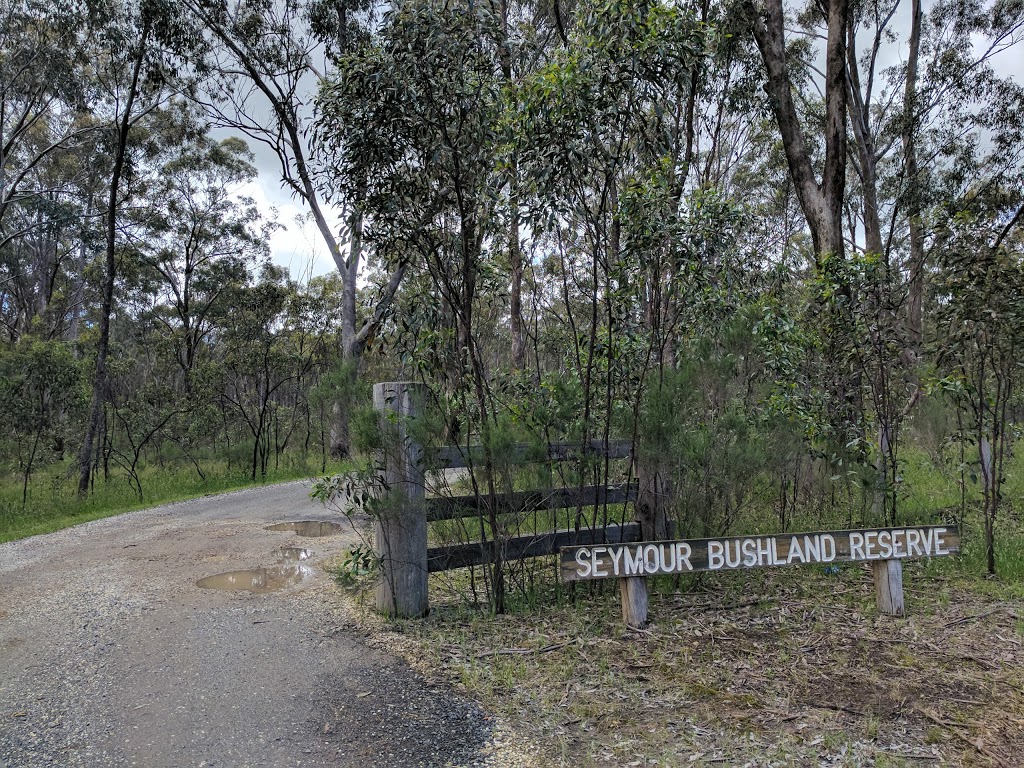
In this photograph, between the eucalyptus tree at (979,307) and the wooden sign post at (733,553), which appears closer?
the wooden sign post at (733,553)

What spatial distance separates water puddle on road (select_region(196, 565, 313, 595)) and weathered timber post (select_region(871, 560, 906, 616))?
14.8 ft

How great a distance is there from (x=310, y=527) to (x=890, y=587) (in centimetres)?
665

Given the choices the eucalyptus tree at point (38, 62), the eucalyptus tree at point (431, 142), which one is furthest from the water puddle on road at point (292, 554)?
the eucalyptus tree at point (38, 62)

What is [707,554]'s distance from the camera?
4.42 m

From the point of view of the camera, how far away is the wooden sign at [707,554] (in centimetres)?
434

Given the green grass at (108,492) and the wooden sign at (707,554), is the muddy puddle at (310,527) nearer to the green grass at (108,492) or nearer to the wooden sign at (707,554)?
the green grass at (108,492)

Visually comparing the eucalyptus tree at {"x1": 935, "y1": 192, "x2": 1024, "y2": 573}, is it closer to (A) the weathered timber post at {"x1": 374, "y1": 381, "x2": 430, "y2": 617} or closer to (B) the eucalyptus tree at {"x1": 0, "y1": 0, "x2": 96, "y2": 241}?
(A) the weathered timber post at {"x1": 374, "y1": 381, "x2": 430, "y2": 617}

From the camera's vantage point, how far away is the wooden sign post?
435 centimetres

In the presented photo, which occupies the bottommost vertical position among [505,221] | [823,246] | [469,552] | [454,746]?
[454,746]

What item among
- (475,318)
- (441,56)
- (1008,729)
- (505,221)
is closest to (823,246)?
(475,318)

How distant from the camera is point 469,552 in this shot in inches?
202

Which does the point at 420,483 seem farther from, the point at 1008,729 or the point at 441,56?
the point at 1008,729

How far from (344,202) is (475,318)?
6.16ft

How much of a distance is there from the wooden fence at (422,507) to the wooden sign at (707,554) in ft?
2.47
